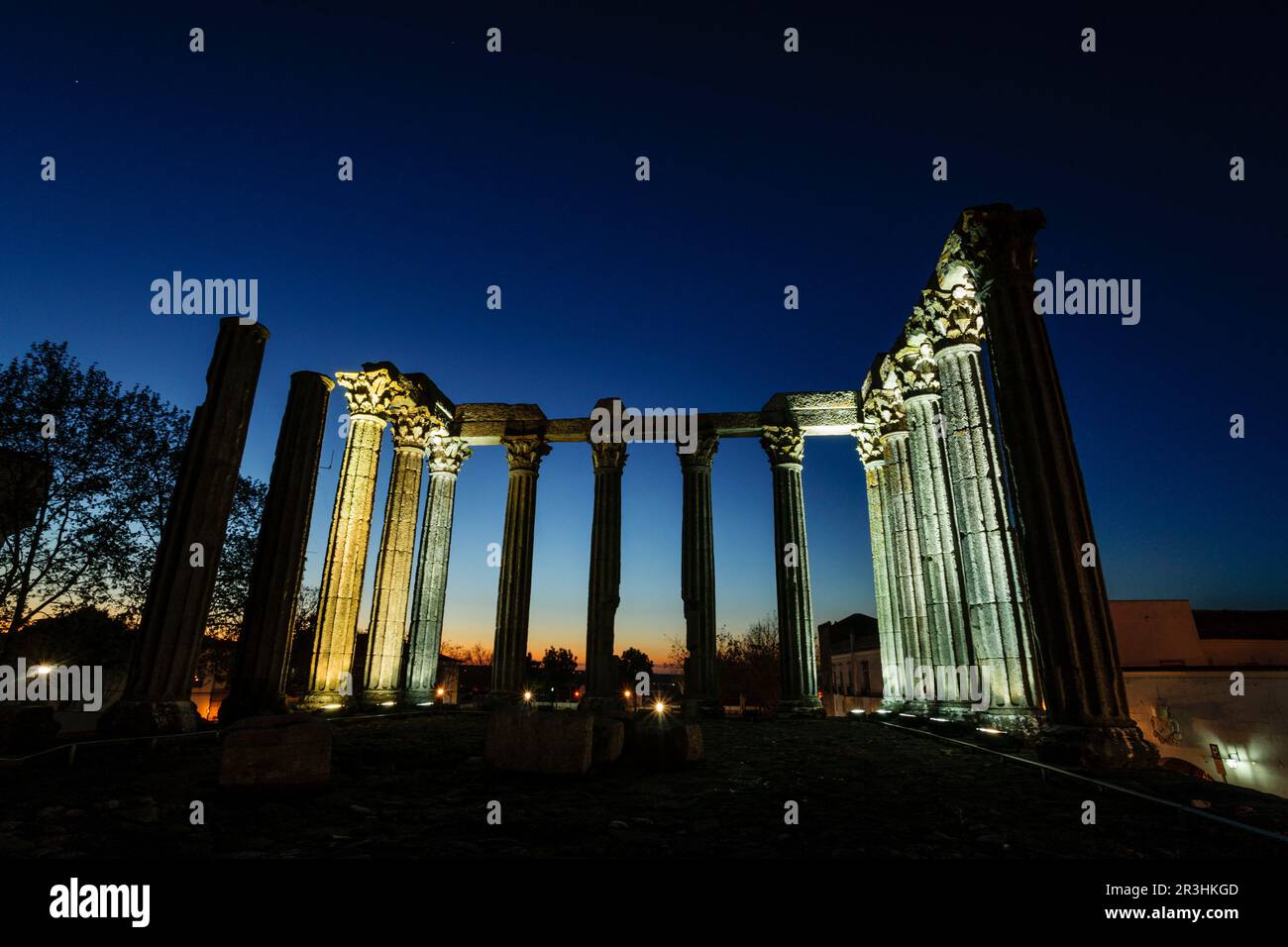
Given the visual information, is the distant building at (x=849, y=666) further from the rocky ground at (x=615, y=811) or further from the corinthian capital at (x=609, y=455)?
the rocky ground at (x=615, y=811)

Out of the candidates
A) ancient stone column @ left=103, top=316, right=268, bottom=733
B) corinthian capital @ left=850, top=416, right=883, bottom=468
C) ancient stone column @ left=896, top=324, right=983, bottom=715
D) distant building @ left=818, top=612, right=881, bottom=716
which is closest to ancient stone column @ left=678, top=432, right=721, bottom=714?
corinthian capital @ left=850, top=416, right=883, bottom=468

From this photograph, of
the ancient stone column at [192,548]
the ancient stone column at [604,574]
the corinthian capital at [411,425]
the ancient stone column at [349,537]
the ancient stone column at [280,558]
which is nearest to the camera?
the ancient stone column at [192,548]

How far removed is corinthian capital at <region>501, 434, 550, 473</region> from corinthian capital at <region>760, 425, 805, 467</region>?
7879 millimetres

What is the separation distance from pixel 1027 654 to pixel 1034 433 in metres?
4.67

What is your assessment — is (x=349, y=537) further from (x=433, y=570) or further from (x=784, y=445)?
(x=784, y=445)

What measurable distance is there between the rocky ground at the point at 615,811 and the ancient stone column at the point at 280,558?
117 inches

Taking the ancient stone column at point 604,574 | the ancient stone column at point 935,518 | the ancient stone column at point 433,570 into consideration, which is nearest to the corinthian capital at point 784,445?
the ancient stone column at point 935,518

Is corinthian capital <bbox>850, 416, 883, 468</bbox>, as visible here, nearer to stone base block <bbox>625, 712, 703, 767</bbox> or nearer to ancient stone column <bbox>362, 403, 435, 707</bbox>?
stone base block <bbox>625, 712, 703, 767</bbox>

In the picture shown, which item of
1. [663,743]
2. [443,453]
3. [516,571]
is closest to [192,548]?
[663,743]

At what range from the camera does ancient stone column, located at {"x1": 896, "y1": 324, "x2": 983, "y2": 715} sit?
44.5 ft

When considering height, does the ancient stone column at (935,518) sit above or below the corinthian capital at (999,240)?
below

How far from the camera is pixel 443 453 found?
20.2 meters

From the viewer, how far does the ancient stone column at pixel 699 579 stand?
17.3 metres
